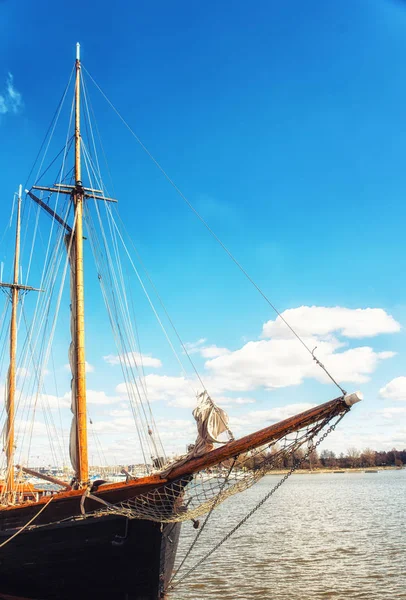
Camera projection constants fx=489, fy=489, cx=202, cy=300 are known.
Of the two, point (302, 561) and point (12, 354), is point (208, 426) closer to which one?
point (302, 561)

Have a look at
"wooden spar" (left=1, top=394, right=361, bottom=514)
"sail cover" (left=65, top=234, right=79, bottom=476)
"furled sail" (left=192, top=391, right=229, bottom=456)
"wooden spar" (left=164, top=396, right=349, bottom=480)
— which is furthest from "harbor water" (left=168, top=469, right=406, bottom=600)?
"furled sail" (left=192, top=391, right=229, bottom=456)

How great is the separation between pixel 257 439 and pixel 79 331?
8.19 meters

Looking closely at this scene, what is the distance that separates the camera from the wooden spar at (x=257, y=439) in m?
12.6

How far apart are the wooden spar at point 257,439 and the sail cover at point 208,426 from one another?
26cm

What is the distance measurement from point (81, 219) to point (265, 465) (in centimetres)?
1253

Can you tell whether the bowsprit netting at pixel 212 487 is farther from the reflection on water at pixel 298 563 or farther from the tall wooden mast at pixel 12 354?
the tall wooden mast at pixel 12 354

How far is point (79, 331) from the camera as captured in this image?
18.1m

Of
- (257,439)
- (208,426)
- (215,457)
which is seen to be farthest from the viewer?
(208,426)

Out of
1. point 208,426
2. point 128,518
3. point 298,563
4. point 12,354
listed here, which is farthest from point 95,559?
point 12,354

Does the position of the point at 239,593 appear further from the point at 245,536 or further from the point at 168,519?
the point at 245,536

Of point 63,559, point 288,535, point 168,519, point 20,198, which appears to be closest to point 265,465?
point 168,519

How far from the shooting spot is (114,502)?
561 inches

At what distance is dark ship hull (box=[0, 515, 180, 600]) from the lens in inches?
556

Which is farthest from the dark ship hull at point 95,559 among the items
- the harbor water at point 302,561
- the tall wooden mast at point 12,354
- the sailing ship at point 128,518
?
the tall wooden mast at point 12,354
